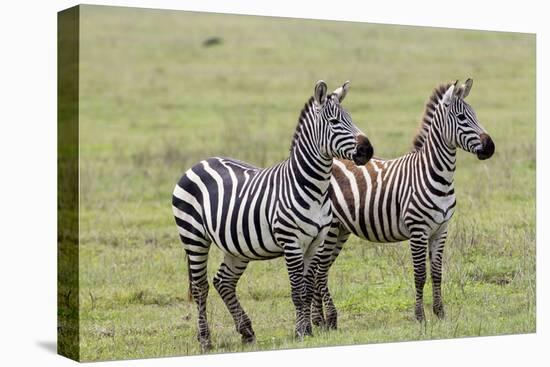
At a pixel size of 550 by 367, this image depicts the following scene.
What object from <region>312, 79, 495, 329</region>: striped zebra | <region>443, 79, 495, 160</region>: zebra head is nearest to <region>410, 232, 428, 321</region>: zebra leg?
<region>312, 79, 495, 329</region>: striped zebra

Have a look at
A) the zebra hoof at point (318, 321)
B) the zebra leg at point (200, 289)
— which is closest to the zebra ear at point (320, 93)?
the zebra leg at point (200, 289)

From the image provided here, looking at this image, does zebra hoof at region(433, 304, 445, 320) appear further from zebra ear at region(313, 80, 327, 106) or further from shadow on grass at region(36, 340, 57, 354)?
shadow on grass at region(36, 340, 57, 354)

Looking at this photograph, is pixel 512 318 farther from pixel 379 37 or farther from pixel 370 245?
pixel 379 37

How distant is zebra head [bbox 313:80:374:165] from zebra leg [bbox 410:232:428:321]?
149 cm

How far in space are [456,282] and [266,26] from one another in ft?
42.7

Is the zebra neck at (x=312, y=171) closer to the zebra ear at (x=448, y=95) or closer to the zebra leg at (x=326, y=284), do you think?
the zebra leg at (x=326, y=284)

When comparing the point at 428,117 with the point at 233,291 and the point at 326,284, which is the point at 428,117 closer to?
the point at 326,284

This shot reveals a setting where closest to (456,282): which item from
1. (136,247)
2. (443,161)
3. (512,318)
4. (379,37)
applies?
(512,318)

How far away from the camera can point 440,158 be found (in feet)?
35.9

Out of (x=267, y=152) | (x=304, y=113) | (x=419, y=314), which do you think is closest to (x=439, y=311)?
(x=419, y=314)

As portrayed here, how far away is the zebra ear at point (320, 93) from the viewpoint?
9.89 metres

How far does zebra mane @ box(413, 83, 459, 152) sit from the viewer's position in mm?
11141

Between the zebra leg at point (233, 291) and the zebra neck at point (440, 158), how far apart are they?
2139mm

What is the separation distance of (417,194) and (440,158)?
1.41ft
